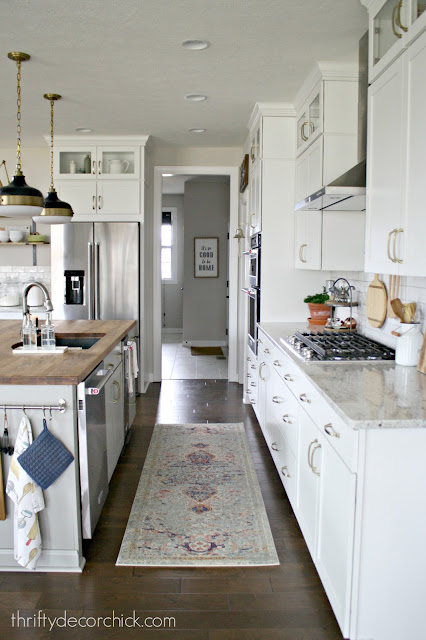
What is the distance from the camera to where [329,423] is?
2.07 m

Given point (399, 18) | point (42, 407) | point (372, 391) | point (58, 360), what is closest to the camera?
point (372, 391)

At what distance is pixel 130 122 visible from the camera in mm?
4973

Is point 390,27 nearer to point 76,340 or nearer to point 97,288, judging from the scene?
point 76,340

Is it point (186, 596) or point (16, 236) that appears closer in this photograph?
point (186, 596)

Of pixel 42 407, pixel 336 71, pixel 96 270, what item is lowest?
pixel 42 407

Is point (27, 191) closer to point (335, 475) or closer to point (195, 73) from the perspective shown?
point (195, 73)

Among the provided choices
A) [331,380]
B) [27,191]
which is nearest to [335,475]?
[331,380]

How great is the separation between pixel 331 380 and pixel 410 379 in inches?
13.7

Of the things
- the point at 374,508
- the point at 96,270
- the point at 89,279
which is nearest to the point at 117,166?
the point at 96,270

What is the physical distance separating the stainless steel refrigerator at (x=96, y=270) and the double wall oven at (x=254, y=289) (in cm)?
119

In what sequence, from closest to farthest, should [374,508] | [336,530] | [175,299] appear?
[374,508] → [336,530] → [175,299]

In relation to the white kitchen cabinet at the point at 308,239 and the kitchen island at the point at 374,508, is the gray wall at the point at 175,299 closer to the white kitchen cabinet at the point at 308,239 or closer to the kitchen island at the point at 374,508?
the white kitchen cabinet at the point at 308,239

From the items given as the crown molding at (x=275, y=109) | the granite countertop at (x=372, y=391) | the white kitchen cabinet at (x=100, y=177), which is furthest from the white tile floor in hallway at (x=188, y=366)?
the granite countertop at (x=372, y=391)

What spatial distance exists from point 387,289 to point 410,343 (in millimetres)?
596
